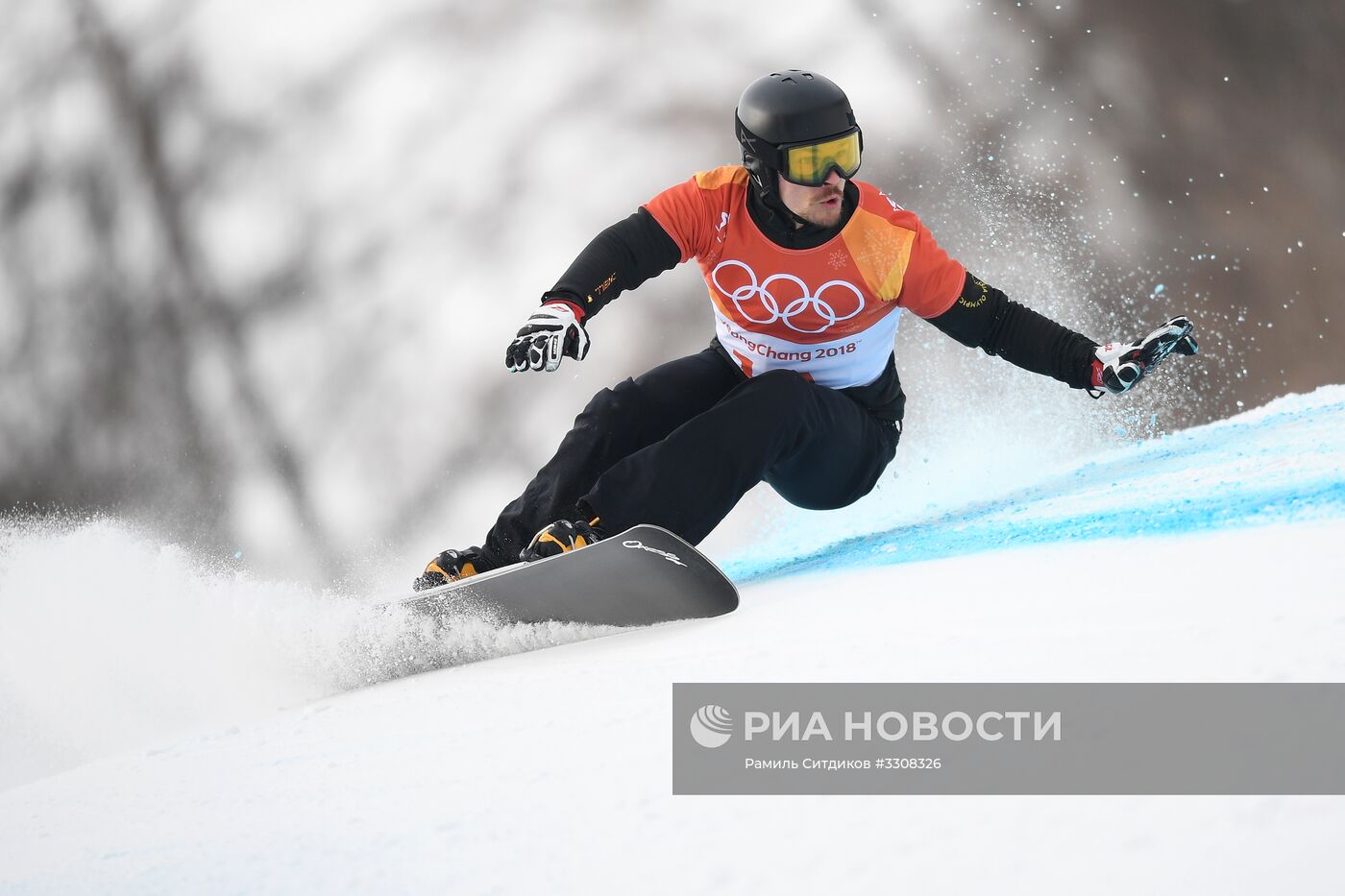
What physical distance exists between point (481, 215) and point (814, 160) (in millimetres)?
3156

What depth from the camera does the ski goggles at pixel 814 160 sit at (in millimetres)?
1943

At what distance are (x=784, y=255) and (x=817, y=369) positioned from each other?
10.7 inches

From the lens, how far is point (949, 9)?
420 cm

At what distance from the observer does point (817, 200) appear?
2.00m

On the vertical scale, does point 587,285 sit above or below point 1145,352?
above

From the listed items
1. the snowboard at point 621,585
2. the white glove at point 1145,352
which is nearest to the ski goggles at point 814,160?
the white glove at point 1145,352

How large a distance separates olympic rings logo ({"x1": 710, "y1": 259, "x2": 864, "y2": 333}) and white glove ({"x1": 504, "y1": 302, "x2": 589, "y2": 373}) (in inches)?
13.5

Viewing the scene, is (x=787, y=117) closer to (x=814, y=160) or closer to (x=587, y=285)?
(x=814, y=160)

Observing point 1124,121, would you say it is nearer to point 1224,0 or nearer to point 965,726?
point 1224,0

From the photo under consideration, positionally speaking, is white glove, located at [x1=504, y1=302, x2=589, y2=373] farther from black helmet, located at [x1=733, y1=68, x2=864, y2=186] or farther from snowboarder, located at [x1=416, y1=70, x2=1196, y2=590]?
black helmet, located at [x1=733, y1=68, x2=864, y2=186]

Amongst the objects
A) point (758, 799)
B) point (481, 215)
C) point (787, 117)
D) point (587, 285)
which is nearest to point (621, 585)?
point (587, 285)

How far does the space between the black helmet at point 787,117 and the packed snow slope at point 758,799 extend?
75 centimetres

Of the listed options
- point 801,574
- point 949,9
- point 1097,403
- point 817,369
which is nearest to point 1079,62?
point 949,9

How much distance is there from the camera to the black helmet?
1.94 metres
